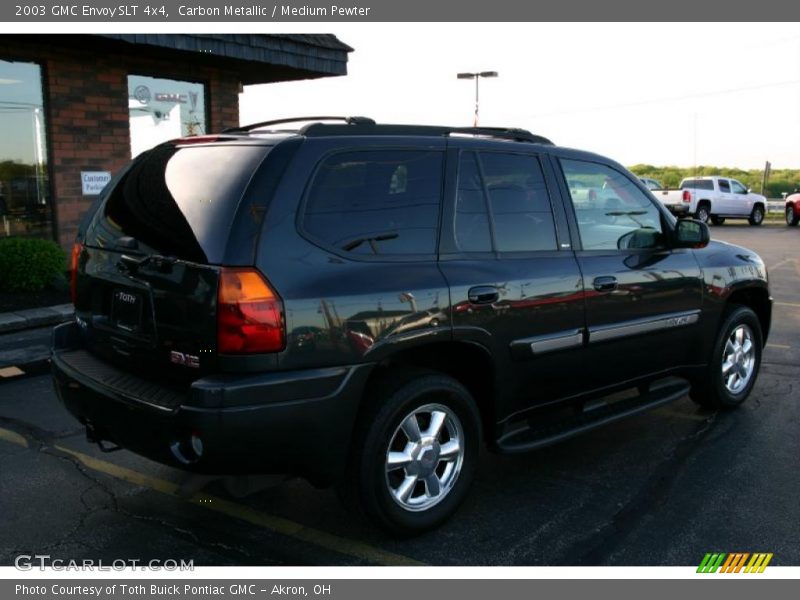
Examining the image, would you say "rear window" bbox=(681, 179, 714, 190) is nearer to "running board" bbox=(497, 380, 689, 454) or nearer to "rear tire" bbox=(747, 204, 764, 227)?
"rear tire" bbox=(747, 204, 764, 227)

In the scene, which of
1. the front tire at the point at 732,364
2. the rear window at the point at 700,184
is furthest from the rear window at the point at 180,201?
the rear window at the point at 700,184

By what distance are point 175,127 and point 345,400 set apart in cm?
918

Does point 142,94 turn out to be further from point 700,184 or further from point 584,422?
point 700,184

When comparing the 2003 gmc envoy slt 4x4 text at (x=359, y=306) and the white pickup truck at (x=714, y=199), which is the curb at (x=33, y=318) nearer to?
the 2003 gmc envoy slt 4x4 text at (x=359, y=306)

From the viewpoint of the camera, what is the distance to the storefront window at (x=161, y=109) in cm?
1081

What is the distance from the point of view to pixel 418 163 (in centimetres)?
374

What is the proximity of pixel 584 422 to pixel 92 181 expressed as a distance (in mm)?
8155

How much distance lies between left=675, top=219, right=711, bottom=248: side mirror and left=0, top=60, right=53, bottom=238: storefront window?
8.13 m

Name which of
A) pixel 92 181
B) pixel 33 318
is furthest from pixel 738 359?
pixel 92 181

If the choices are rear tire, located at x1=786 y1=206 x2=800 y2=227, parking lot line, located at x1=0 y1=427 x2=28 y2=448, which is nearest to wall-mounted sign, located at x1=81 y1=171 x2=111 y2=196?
parking lot line, located at x1=0 y1=427 x2=28 y2=448

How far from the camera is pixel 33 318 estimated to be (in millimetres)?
8016

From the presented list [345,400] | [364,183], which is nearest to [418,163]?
[364,183]

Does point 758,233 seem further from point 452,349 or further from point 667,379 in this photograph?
point 452,349

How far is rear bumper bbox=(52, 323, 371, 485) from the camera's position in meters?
3.02
